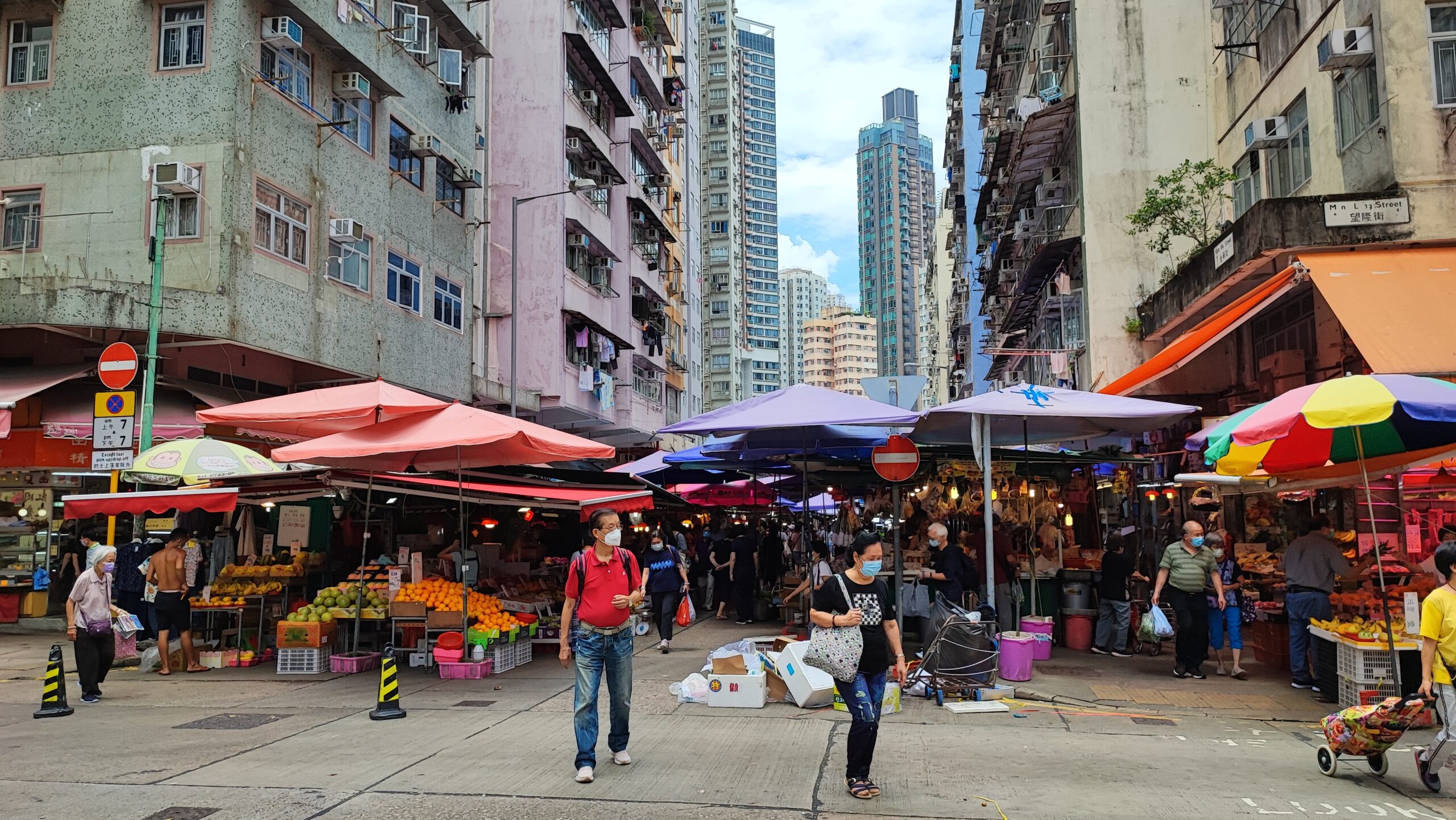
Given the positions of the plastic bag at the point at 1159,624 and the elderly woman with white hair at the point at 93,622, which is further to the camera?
the plastic bag at the point at 1159,624

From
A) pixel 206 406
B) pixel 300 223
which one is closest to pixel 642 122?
pixel 300 223

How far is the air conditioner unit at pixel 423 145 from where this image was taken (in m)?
23.0

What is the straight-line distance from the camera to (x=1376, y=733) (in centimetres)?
659

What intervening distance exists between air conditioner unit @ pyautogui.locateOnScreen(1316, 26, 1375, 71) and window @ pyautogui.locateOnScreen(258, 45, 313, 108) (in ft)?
54.4

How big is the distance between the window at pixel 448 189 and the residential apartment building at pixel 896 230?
148672 mm

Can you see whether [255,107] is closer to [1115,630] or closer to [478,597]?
[478,597]

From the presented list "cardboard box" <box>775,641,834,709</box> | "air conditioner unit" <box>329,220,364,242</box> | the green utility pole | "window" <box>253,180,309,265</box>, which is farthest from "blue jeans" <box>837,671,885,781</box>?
"air conditioner unit" <box>329,220,364,242</box>

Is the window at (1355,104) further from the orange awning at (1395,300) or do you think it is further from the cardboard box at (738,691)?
the cardboard box at (738,691)

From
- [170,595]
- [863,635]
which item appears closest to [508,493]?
[170,595]

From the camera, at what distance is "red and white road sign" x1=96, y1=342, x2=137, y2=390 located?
12.3 meters

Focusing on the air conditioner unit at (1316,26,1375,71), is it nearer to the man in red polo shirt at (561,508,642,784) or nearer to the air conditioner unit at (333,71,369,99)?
the man in red polo shirt at (561,508,642,784)

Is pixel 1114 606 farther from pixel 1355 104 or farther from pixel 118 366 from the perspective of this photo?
pixel 118 366

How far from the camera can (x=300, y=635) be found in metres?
12.1

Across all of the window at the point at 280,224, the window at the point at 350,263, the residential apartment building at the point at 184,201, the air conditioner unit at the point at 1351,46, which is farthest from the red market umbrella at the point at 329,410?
the air conditioner unit at the point at 1351,46
